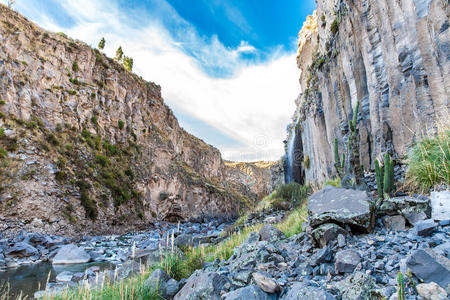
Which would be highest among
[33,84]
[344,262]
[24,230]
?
[33,84]

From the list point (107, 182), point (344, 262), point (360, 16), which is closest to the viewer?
point (344, 262)

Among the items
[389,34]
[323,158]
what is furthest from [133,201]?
[389,34]

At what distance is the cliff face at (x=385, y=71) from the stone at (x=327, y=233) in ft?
13.1

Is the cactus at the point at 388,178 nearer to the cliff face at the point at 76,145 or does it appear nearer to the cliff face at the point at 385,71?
the cliff face at the point at 385,71

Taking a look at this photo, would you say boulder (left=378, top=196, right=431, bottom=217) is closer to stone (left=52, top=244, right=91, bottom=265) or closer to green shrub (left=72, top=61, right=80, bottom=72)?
stone (left=52, top=244, right=91, bottom=265)

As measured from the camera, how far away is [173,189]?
3591 centimetres

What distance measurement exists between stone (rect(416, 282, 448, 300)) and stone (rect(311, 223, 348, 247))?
194 centimetres

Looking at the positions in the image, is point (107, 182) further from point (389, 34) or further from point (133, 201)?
point (389, 34)

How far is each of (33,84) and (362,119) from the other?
28166 mm

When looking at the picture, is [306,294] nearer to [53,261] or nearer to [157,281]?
[157,281]

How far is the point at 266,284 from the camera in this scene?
305 cm

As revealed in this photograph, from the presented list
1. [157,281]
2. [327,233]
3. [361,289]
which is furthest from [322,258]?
[157,281]

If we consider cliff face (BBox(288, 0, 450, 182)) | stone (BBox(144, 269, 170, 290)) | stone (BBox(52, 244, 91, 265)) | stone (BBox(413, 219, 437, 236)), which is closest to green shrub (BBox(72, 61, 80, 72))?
stone (BBox(52, 244, 91, 265))

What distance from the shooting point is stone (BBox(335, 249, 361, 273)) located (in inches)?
116
